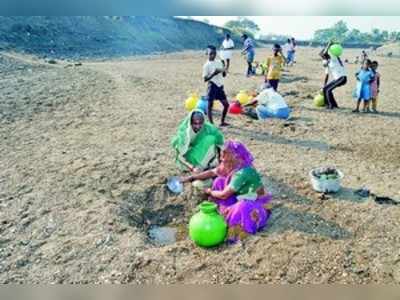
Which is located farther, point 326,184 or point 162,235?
point 326,184

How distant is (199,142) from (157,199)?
95cm

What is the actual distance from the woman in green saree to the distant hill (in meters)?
8.49

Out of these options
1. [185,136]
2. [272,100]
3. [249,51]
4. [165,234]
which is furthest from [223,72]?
[249,51]

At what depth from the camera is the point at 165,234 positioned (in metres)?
4.72

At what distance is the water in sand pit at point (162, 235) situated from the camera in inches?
180

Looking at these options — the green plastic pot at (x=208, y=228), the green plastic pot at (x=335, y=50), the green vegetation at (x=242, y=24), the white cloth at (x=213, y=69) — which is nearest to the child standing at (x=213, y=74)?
the white cloth at (x=213, y=69)

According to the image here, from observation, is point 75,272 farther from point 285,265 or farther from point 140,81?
point 140,81

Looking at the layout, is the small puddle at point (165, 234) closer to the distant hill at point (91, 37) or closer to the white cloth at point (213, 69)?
the white cloth at point (213, 69)

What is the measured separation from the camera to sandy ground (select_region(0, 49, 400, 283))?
390 centimetres

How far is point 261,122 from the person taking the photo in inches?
340

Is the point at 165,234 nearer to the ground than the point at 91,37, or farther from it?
nearer to the ground

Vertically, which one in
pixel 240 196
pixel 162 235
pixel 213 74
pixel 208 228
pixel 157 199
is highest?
pixel 213 74

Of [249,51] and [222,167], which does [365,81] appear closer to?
[222,167]

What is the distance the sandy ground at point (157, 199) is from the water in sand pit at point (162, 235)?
10 cm
